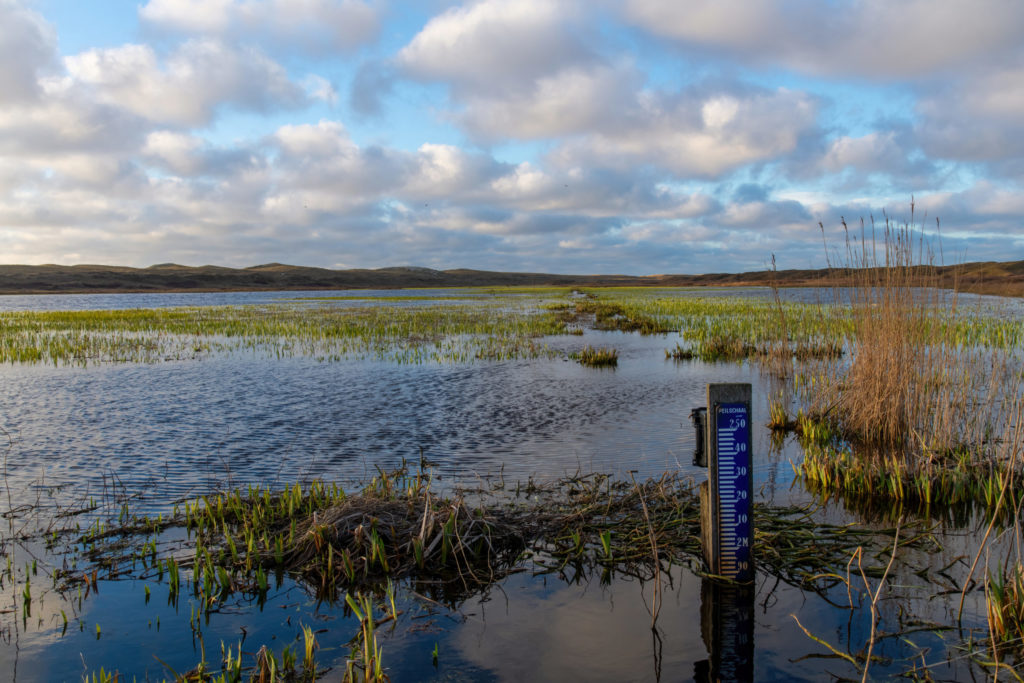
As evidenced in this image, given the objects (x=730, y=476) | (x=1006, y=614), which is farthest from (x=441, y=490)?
(x=1006, y=614)

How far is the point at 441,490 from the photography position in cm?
759

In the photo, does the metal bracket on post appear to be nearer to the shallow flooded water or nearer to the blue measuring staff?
the blue measuring staff

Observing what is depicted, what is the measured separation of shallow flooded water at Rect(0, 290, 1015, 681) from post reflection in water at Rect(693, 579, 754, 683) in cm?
2

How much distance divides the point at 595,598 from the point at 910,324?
6.44 m

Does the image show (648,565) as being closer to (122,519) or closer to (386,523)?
(386,523)

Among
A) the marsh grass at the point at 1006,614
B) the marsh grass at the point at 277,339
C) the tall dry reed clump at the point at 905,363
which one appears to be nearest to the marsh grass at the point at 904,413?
the tall dry reed clump at the point at 905,363

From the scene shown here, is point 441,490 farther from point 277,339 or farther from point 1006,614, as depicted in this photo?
point 277,339

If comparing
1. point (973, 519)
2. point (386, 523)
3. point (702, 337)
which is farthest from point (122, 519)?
point (702, 337)

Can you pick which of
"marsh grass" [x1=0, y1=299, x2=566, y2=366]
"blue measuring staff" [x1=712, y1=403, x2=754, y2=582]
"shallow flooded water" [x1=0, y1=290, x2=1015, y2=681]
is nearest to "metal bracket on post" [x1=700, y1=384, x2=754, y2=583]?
"blue measuring staff" [x1=712, y1=403, x2=754, y2=582]

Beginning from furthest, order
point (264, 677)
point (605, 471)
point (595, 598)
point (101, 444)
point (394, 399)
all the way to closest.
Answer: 1. point (394, 399)
2. point (101, 444)
3. point (605, 471)
4. point (595, 598)
5. point (264, 677)

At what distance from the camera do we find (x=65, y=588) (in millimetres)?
5125

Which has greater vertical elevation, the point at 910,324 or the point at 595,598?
the point at 910,324

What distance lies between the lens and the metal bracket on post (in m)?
4.69

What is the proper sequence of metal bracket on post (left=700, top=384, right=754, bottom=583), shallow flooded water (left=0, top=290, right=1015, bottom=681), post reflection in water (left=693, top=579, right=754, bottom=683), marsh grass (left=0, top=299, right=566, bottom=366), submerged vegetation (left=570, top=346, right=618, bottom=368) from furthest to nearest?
marsh grass (left=0, top=299, right=566, bottom=366), submerged vegetation (left=570, top=346, right=618, bottom=368), metal bracket on post (left=700, top=384, right=754, bottom=583), shallow flooded water (left=0, top=290, right=1015, bottom=681), post reflection in water (left=693, top=579, right=754, bottom=683)
